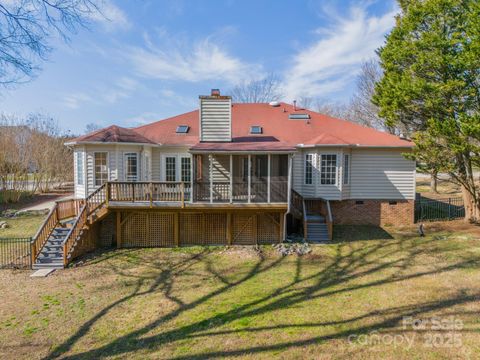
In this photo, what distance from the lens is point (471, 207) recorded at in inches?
570

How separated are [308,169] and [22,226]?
15978 millimetres

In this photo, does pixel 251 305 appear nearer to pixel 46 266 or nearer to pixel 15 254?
pixel 46 266

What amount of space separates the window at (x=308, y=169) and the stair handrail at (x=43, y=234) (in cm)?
1127

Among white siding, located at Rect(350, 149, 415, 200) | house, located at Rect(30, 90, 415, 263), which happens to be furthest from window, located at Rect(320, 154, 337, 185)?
white siding, located at Rect(350, 149, 415, 200)

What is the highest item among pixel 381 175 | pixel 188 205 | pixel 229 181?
pixel 381 175

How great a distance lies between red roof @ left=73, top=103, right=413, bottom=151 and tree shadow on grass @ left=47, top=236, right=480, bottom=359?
531cm

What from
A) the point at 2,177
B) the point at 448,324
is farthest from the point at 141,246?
the point at 2,177

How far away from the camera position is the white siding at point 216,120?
1286 centimetres

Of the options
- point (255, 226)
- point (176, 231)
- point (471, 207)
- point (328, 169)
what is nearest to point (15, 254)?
point (176, 231)

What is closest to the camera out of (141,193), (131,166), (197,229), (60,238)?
(60,238)

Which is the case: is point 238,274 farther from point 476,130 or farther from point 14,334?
point 476,130

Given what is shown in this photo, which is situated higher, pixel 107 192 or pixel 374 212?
pixel 107 192

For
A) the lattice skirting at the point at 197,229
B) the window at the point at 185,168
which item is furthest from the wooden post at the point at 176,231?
the window at the point at 185,168

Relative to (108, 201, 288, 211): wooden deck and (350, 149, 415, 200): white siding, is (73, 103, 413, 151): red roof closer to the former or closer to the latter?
(350, 149, 415, 200): white siding
